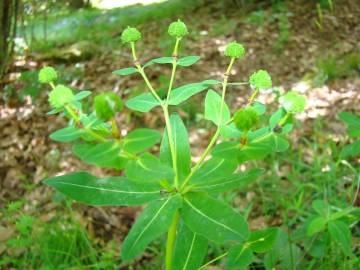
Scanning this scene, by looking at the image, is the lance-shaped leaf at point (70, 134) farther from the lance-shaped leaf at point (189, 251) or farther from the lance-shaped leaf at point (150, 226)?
the lance-shaped leaf at point (189, 251)

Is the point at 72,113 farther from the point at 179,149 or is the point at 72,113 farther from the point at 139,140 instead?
the point at 179,149

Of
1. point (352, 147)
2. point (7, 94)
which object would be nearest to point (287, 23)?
point (7, 94)

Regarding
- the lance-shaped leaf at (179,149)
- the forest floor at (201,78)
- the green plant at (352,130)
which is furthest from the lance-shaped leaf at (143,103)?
the forest floor at (201,78)

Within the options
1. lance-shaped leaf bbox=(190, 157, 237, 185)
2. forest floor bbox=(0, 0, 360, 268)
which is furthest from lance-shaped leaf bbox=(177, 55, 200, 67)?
forest floor bbox=(0, 0, 360, 268)

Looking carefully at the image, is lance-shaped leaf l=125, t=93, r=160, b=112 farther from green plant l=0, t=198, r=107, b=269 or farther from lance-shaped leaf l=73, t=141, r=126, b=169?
green plant l=0, t=198, r=107, b=269

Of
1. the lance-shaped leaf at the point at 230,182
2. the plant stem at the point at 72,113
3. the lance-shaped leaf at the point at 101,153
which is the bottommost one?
the lance-shaped leaf at the point at 230,182

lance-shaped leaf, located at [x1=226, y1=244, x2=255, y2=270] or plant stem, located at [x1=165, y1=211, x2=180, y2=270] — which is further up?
plant stem, located at [x1=165, y1=211, x2=180, y2=270]
